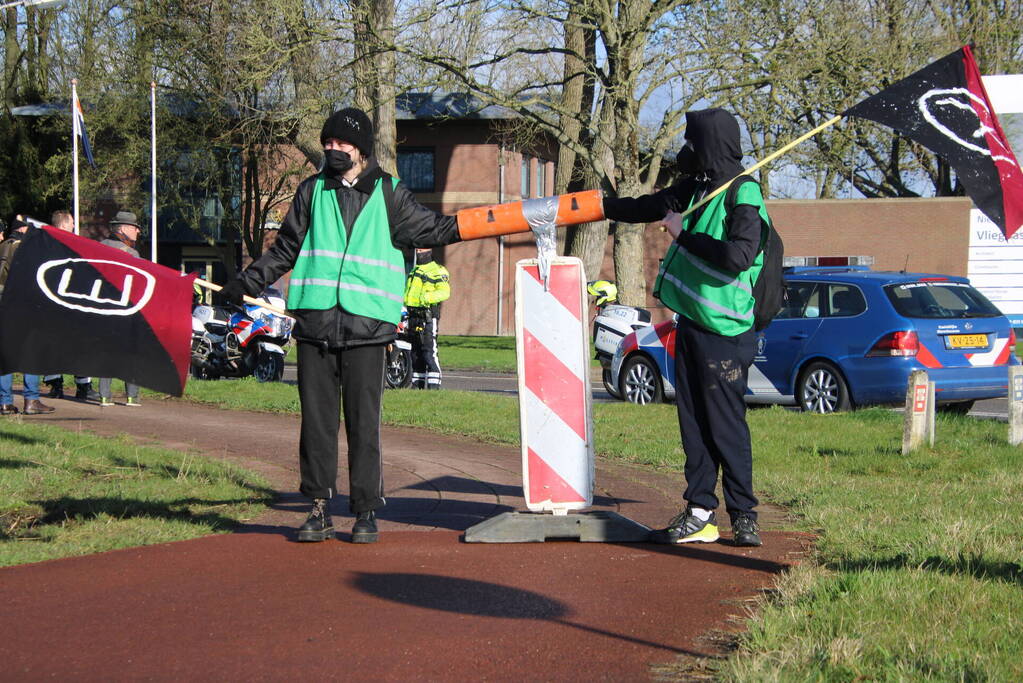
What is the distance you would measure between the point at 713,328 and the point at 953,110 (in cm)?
164

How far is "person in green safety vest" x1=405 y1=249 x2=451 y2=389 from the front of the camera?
16.2 m

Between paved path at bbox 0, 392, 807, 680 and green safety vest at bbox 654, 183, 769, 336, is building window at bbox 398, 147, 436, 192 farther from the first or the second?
green safety vest at bbox 654, 183, 769, 336

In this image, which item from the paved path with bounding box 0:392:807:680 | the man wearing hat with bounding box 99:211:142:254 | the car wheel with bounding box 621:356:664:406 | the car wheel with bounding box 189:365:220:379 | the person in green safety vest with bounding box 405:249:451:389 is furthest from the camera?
the car wheel with bounding box 189:365:220:379

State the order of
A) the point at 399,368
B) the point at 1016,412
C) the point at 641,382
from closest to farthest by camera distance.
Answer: the point at 1016,412
the point at 641,382
the point at 399,368

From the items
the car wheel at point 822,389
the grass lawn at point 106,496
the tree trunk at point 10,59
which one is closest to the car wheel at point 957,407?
the car wheel at point 822,389

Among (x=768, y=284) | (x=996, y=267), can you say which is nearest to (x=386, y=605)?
(x=768, y=284)

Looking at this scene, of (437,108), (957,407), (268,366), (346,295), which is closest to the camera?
(346,295)

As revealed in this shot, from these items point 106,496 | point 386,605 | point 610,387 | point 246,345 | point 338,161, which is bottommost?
point 386,605

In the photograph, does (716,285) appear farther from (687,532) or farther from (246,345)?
(246,345)

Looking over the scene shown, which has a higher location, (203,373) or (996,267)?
(996,267)

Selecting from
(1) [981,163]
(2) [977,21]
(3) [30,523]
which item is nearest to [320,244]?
(3) [30,523]

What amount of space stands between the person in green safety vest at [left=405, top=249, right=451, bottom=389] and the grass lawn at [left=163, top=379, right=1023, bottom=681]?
4517 millimetres

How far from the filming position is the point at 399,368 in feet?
54.3

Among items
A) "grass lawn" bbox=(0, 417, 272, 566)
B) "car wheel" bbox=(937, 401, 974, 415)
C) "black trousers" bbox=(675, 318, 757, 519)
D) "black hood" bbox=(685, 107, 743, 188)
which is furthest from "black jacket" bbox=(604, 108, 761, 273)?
"car wheel" bbox=(937, 401, 974, 415)
